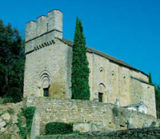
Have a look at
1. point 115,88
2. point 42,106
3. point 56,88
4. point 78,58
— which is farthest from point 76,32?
point 42,106

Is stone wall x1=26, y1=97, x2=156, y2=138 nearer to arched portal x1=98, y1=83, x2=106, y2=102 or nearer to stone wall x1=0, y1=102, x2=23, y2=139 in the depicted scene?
stone wall x1=0, y1=102, x2=23, y2=139

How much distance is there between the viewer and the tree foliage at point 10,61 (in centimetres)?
3912

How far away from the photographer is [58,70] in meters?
33.7

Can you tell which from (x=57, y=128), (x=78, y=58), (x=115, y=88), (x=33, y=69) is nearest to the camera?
(x=57, y=128)

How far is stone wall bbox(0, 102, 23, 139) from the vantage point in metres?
20.1

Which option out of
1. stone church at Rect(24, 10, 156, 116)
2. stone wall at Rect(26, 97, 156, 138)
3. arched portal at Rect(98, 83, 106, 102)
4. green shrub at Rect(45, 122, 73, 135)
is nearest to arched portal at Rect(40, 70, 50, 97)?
stone church at Rect(24, 10, 156, 116)

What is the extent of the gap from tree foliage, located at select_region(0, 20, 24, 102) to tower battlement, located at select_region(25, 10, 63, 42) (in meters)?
3.46

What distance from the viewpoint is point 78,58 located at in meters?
31.7

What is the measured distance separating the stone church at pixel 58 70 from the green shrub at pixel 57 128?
37.7 feet

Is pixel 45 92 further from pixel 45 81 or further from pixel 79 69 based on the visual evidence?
pixel 79 69

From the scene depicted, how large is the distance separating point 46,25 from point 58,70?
600 centimetres

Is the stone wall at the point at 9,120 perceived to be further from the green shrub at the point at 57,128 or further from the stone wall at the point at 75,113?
the green shrub at the point at 57,128

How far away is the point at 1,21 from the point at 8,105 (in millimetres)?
21773

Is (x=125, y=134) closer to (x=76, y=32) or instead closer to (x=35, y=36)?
(x=76, y=32)
